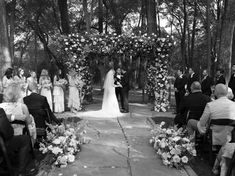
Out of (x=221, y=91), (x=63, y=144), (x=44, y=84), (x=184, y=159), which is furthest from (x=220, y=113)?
(x=44, y=84)

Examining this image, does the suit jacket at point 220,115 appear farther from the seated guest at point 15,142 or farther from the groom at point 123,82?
the groom at point 123,82

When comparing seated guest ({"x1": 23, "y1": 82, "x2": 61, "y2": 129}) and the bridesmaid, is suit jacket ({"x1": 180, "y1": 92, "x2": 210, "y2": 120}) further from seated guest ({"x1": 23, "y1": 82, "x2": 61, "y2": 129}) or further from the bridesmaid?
the bridesmaid

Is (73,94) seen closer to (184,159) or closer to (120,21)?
(184,159)

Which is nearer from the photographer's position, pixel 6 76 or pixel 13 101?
pixel 13 101

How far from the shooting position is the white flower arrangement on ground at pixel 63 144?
19.7 ft

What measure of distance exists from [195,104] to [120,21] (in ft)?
88.6

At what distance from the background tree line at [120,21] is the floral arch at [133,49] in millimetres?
1263

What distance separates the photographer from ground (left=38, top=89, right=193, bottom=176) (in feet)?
18.7

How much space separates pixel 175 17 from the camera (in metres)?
39.1

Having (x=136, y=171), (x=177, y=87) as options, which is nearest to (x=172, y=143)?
(x=136, y=171)

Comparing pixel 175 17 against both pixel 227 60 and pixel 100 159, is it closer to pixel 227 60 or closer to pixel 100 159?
pixel 227 60

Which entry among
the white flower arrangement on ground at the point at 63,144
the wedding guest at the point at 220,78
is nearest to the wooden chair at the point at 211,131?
the white flower arrangement on ground at the point at 63,144

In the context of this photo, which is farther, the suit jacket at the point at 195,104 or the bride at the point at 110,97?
the bride at the point at 110,97

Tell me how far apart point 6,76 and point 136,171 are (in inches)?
279
